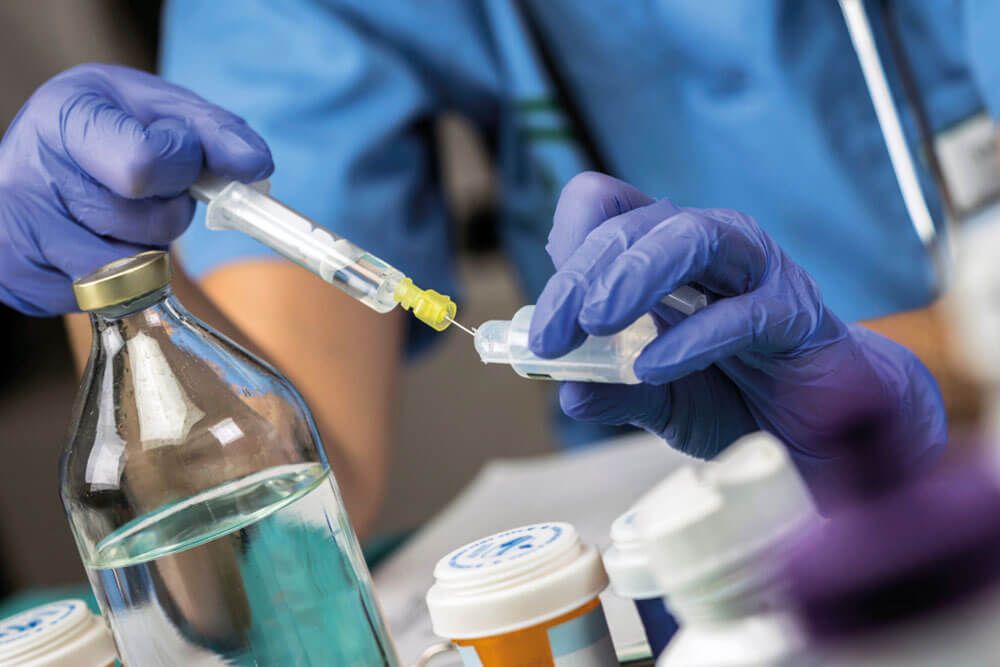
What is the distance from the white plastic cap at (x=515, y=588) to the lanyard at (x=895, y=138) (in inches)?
26.8

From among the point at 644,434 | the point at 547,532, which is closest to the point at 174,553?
the point at 547,532

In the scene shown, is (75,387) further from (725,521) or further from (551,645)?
(725,521)

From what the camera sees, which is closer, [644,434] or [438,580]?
[438,580]

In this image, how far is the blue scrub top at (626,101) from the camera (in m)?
1.00

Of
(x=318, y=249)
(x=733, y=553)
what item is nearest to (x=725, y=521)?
(x=733, y=553)

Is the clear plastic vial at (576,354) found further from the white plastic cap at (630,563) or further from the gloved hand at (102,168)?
the gloved hand at (102,168)

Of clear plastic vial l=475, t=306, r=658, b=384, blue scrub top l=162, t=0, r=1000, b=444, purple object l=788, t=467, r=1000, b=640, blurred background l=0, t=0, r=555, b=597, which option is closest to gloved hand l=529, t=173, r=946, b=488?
clear plastic vial l=475, t=306, r=658, b=384

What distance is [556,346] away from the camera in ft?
1.55

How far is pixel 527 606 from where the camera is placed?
424 mm

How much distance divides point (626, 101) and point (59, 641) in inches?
29.2

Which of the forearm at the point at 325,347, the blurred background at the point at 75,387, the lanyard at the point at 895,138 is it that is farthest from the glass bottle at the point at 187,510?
the blurred background at the point at 75,387

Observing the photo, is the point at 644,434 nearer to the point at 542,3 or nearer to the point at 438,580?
the point at 542,3

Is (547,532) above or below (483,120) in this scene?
below

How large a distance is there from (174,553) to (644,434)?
0.68 metres
